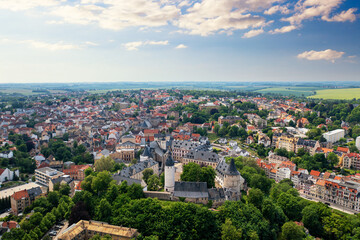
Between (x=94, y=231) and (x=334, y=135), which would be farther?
(x=334, y=135)

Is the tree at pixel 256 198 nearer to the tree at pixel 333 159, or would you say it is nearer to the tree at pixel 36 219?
the tree at pixel 36 219

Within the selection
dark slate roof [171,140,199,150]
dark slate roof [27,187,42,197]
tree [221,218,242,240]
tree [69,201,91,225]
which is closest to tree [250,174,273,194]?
tree [221,218,242,240]

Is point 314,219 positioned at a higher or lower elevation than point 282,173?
lower

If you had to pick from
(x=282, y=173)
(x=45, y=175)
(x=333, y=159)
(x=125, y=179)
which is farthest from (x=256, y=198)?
(x=45, y=175)

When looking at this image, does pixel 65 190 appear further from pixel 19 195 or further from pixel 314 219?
pixel 314 219

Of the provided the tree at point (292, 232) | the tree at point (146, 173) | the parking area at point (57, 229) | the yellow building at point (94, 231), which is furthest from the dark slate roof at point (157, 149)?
the tree at point (292, 232)

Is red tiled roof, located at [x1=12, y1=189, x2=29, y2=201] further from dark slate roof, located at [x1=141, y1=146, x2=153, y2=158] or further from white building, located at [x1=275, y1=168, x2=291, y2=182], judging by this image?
white building, located at [x1=275, y1=168, x2=291, y2=182]
